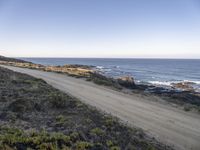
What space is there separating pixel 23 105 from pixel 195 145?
27.9ft

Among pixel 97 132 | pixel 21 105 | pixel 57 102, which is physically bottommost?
pixel 97 132

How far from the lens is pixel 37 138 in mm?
9672

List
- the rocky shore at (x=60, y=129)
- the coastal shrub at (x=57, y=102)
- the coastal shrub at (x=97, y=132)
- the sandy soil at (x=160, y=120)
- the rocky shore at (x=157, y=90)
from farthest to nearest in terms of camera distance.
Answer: the rocky shore at (x=157, y=90)
the coastal shrub at (x=57, y=102)
the sandy soil at (x=160, y=120)
the coastal shrub at (x=97, y=132)
the rocky shore at (x=60, y=129)

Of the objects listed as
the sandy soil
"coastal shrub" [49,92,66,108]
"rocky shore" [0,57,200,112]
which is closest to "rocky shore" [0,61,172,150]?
"coastal shrub" [49,92,66,108]

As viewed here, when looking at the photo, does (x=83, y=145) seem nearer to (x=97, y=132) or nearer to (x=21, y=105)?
(x=97, y=132)

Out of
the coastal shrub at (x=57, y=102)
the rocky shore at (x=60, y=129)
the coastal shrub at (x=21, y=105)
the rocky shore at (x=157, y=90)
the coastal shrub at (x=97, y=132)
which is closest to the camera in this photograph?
the rocky shore at (x=60, y=129)

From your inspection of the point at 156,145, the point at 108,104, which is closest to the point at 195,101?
the point at 108,104

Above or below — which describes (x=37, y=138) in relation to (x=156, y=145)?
above

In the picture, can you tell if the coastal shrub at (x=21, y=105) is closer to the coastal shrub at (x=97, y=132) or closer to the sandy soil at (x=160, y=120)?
the coastal shrub at (x=97, y=132)

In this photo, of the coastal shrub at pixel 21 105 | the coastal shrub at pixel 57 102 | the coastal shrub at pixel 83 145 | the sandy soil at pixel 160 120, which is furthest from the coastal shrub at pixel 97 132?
the coastal shrub at pixel 57 102

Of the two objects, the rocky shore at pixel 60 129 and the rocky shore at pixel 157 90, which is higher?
the rocky shore at pixel 60 129

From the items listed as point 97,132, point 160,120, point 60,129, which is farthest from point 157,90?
point 60,129

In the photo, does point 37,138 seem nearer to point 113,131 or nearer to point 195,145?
point 113,131

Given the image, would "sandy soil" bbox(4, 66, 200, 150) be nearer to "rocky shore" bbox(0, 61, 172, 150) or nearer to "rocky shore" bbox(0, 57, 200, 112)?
"rocky shore" bbox(0, 61, 172, 150)
